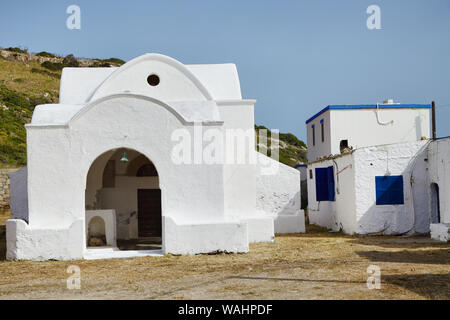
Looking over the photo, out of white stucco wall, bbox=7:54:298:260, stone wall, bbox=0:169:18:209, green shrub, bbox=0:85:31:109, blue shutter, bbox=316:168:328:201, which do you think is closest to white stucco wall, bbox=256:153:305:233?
blue shutter, bbox=316:168:328:201

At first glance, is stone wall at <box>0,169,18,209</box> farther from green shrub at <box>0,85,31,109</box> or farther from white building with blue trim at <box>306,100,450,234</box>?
white building with blue trim at <box>306,100,450,234</box>

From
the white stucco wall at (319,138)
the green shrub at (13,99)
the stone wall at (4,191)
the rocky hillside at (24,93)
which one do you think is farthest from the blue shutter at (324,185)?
the green shrub at (13,99)

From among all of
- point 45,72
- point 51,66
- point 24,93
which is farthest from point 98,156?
point 51,66

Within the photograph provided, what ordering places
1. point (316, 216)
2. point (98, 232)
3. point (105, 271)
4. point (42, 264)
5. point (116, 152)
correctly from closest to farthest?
point (105, 271) → point (42, 264) → point (98, 232) → point (116, 152) → point (316, 216)

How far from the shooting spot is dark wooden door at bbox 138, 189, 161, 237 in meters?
15.8

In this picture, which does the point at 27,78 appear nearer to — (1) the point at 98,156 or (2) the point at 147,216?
(2) the point at 147,216

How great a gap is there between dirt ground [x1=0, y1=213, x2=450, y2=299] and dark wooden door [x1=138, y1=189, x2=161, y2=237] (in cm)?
443

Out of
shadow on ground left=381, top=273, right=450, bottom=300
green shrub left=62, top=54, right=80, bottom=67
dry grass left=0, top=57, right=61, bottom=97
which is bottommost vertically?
shadow on ground left=381, top=273, right=450, bottom=300

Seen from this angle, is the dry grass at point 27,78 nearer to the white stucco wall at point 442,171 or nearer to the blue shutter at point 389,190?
the blue shutter at point 389,190

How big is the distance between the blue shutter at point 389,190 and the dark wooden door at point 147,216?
679 cm

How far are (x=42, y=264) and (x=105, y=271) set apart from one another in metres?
1.84

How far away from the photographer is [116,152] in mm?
15406

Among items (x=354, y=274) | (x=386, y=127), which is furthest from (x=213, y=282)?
(x=386, y=127)

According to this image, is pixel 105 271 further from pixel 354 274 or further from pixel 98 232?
pixel 354 274
